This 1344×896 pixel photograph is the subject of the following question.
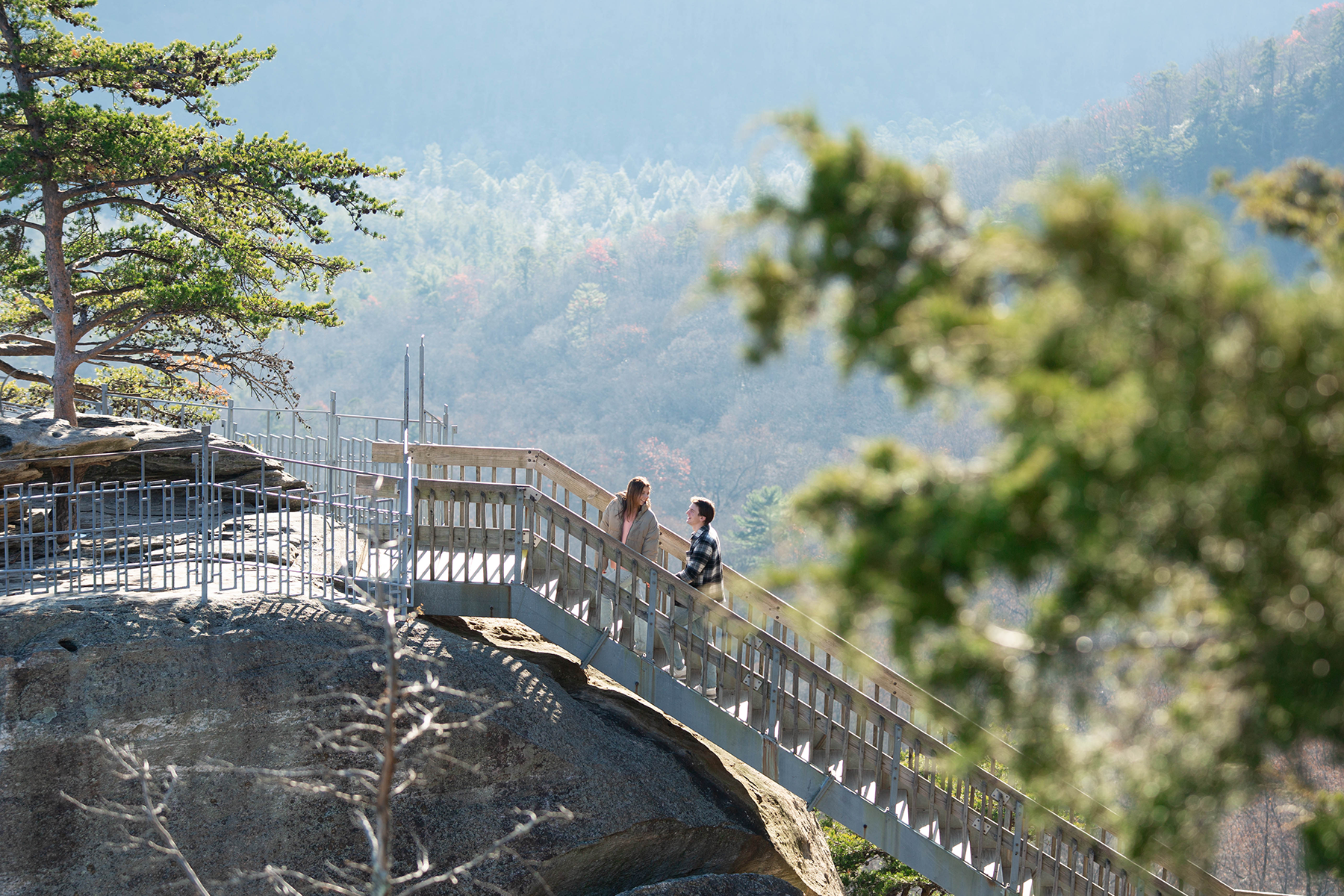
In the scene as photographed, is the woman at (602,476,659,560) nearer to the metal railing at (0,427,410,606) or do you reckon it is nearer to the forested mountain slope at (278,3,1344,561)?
the metal railing at (0,427,410,606)

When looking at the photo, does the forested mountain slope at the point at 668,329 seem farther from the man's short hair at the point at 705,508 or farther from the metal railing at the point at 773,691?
the man's short hair at the point at 705,508

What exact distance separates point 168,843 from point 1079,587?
21.6 feet

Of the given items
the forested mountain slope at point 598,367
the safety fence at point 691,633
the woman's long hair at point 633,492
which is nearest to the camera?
the safety fence at point 691,633

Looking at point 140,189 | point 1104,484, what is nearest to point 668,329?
point 140,189

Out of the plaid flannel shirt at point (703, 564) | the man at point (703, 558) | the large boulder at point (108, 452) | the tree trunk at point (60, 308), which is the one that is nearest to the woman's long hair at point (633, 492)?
the man at point (703, 558)

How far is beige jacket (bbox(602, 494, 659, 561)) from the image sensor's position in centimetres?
862

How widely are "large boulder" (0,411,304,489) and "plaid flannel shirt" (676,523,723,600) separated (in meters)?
4.11

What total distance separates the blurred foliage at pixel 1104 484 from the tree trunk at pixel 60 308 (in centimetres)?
1191

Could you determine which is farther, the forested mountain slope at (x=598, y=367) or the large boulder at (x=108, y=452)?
the forested mountain slope at (x=598, y=367)

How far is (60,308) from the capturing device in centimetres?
1305

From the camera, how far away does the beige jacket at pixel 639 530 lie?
340 inches

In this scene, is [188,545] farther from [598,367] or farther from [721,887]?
[598,367]

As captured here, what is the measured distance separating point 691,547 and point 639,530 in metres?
0.47

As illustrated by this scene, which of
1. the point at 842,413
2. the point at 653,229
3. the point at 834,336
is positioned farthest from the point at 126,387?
the point at 653,229
